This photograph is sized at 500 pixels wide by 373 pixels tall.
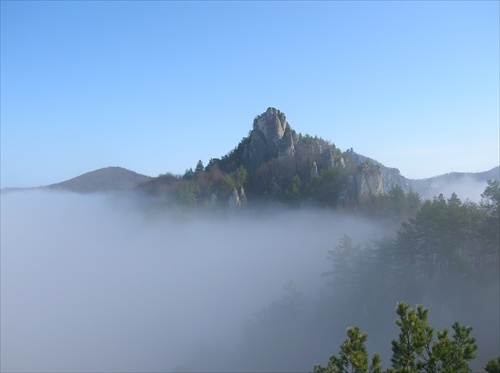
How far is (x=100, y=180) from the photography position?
14525 cm

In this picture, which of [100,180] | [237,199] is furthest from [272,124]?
[100,180]

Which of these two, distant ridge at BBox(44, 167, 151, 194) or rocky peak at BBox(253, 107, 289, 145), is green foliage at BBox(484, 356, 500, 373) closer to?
rocky peak at BBox(253, 107, 289, 145)

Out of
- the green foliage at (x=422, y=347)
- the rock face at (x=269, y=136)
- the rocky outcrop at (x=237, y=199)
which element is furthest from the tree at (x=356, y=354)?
the rock face at (x=269, y=136)

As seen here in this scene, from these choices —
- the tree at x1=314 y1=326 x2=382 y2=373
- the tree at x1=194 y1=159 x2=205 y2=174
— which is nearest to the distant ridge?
the tree at x1=194 y1=159 x2=205 y2=174

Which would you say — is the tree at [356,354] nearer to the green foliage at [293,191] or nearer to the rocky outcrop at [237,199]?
the green foliage at [293,191]

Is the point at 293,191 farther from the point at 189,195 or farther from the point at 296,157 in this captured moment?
the point at 189,195

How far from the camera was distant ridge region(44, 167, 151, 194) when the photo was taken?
Result: 449 ft

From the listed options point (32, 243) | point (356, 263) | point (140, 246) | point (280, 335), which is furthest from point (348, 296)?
point (32, 243)

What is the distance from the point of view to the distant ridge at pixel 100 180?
137m

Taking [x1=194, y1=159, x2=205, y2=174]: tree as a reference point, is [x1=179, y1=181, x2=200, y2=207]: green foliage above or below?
below

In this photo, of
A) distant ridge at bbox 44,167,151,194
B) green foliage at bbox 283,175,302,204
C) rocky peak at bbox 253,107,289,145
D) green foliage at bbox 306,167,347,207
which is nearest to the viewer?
green foliage at bbox 306,167,347,207

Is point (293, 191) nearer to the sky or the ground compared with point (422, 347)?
nearer to the sky

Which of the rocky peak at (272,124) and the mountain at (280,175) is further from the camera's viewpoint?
the rocky peak at (272,124)

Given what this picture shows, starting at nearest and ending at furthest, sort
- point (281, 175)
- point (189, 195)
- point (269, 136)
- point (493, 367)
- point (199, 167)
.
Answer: point (493, 367)
point (281, 175)
point (189, 195)
point (269, 136)
point (199, 167)
